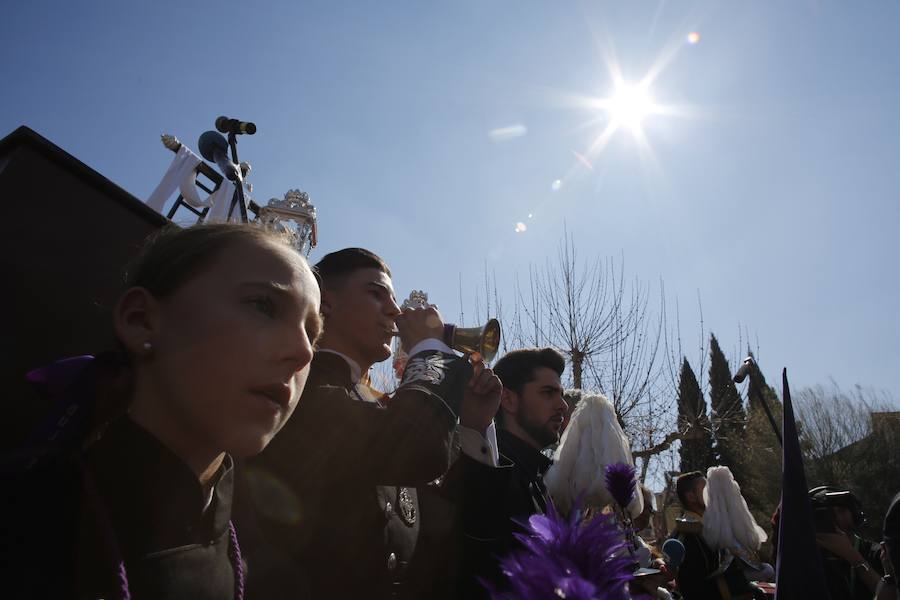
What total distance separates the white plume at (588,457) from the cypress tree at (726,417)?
39.8 ft

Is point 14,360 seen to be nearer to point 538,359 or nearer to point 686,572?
point 538,359

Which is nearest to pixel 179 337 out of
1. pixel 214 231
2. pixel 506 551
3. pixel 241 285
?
pixel 241 285

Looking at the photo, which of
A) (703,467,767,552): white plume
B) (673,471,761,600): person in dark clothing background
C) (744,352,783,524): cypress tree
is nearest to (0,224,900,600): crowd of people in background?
(673,471,761,600): person in dark clothing background

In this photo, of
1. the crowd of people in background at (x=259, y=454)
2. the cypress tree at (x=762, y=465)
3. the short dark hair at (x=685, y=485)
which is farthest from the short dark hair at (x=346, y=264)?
the cypress tree at (x=762, y=465)

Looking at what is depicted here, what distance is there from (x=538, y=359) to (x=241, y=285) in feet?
9.28

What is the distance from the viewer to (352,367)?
2.06 m

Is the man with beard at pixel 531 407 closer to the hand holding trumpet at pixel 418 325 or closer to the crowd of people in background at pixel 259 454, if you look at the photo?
the crowd of people in background at pixel 259 454

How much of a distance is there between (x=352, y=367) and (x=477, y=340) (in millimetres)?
637

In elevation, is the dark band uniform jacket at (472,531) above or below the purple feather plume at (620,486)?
below

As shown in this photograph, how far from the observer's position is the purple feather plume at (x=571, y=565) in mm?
795

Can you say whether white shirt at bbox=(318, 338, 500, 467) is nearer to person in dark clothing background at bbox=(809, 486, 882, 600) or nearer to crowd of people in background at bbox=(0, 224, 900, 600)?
crowd of people in background at bbox=(0, 224, 900, 600)

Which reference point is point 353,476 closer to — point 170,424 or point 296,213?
point 170,424

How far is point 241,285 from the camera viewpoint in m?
1.16

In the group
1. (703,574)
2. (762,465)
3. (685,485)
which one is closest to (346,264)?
(703,574)
